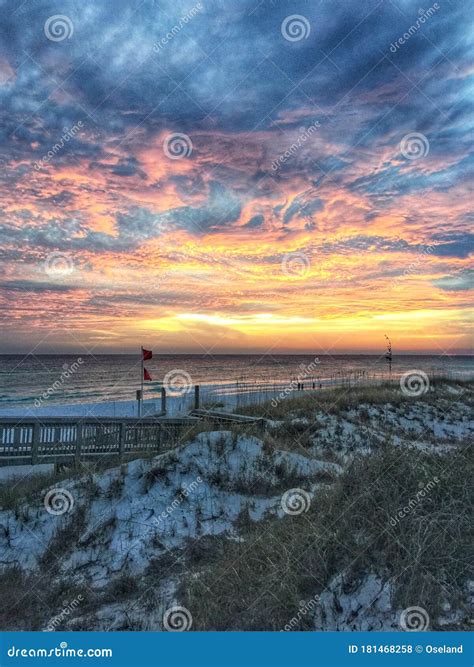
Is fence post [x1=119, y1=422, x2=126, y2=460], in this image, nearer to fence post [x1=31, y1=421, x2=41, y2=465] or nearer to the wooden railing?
the wooden railing

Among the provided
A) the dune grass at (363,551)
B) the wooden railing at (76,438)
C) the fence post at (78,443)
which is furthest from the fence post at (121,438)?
the dune grass at (363,551)

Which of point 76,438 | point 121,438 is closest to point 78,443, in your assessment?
point 76,438

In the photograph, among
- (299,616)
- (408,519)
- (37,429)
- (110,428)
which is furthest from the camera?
(110,428)

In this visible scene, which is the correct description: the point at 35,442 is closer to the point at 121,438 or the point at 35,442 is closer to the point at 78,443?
the point at 78,443

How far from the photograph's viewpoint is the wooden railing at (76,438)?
12234mm

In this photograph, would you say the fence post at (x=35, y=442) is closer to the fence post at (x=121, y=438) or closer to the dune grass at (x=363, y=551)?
the fence post at (x=121, y=438)

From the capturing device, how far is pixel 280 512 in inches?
351

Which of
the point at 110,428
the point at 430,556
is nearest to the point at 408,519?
the point at 430,556

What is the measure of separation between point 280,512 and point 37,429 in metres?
7.16

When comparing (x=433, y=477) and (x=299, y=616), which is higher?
(x=433, y=477)

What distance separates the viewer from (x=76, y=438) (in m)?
13.0

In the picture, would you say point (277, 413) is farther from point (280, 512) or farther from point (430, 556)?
point (430, 556)

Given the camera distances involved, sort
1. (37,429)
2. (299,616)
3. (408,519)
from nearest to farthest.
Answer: (299,616)
(408,519)
(37,429)

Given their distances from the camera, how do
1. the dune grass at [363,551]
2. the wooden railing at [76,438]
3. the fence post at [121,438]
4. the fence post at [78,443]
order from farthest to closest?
the fence post at [121,438], the fence post at [78,443], the wooden railing at [76,438], the dune grass at [363,551]
